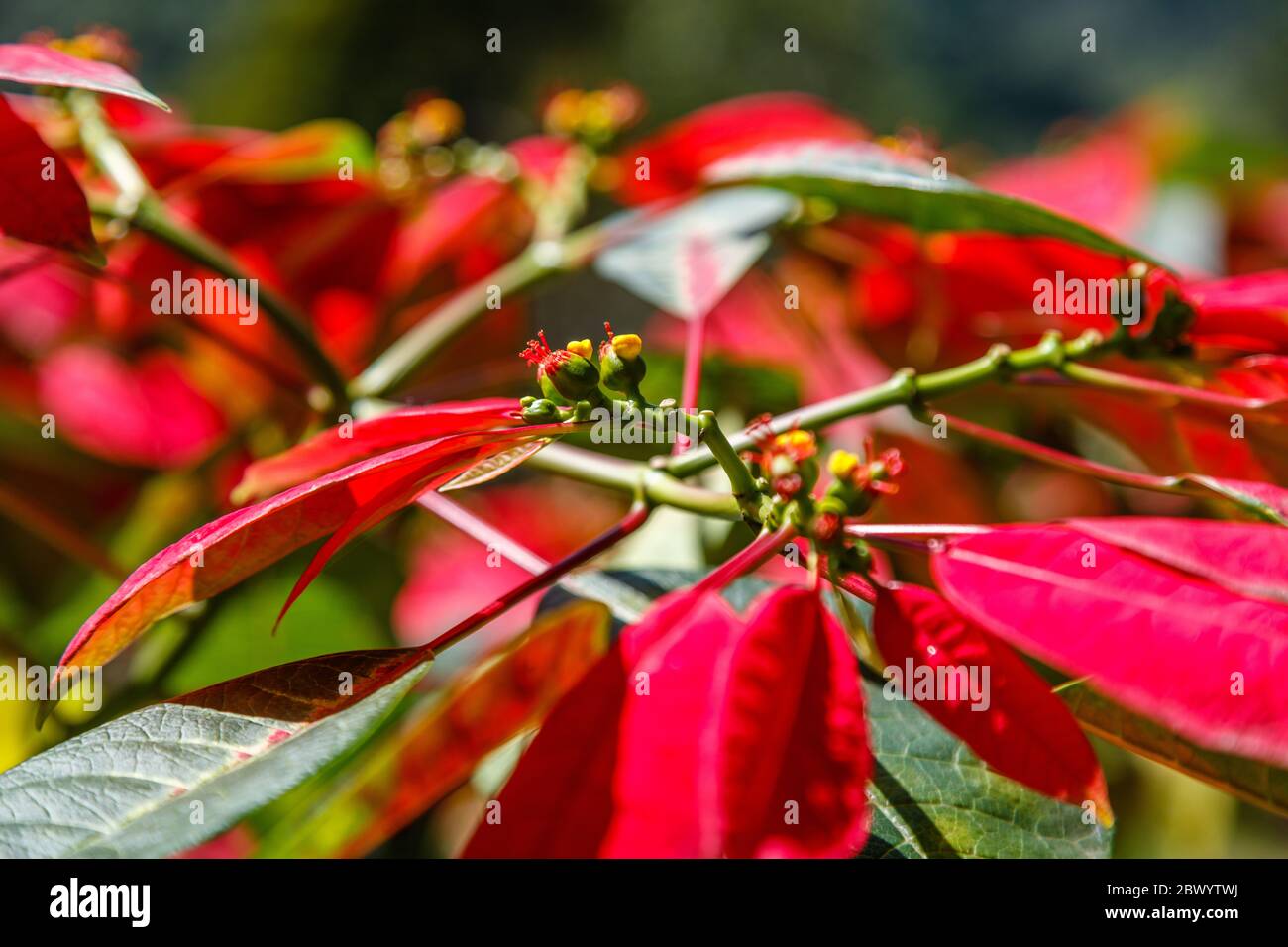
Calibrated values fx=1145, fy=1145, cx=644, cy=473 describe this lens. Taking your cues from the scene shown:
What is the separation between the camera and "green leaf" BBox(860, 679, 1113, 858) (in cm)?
36

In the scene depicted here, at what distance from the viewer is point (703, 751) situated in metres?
0.28

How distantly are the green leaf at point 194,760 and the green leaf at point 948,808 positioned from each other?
0.52 feet

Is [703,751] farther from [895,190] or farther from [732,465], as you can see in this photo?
[895,190]

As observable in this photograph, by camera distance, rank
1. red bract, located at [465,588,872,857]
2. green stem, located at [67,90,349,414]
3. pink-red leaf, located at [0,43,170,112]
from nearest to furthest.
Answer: red bract, located at [465,588,872,857] < pink-red leaf, located at [0,43,170,112] < green stem, located at [67,90,349,414]

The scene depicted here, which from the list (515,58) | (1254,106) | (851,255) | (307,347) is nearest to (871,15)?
(1254,106)

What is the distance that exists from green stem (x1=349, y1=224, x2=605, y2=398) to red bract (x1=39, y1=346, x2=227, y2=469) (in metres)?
0.21

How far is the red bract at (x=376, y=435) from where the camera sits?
35 centimetres

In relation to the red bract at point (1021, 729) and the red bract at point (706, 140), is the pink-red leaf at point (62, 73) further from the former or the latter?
the red bract at point (706, 140)

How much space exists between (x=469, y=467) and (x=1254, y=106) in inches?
258

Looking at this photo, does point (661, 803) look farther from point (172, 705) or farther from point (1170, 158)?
point (1170, 158)

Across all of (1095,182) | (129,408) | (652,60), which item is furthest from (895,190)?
(652,60)

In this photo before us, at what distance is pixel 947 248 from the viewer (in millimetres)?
726

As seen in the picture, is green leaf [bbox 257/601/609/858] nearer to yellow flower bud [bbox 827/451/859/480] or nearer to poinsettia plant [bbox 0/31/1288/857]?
poinsettia plant [bbox 0/31/1288/857]

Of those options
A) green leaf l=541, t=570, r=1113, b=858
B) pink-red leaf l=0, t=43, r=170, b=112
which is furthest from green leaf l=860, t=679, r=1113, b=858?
pink-red leaf l=0, t=43, r=170, b=112
